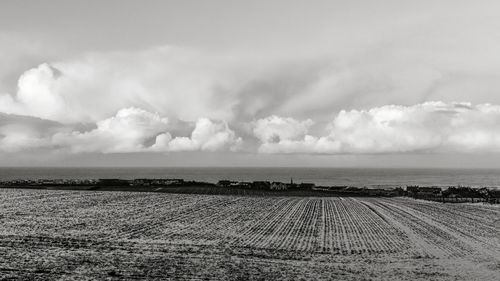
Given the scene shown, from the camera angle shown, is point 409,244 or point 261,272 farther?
point 409,244

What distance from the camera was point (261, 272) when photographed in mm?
21375

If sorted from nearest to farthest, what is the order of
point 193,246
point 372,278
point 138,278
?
point 138,278, point 372,278, point 193,246

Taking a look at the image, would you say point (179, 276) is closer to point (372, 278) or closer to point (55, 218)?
point (372, 278)

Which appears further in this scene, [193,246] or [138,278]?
[193,246]

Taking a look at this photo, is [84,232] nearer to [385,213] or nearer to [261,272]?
[261,272]

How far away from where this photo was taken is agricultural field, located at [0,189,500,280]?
21.4m

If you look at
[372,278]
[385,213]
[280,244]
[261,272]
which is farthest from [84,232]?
[385,213]

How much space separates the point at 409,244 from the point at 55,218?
28.3 meters

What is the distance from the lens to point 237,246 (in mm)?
28188

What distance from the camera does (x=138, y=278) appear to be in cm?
1961

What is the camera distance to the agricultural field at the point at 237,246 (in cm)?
2139

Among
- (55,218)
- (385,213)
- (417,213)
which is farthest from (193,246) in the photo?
(417,213)

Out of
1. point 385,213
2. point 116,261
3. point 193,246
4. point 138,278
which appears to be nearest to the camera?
point 138,278

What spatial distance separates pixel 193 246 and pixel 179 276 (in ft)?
25.1
